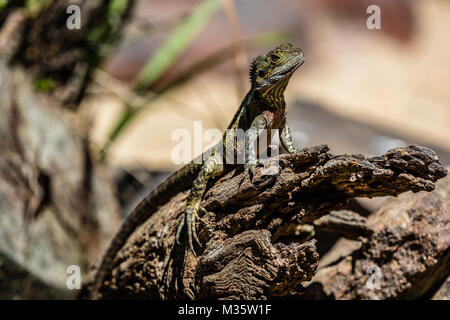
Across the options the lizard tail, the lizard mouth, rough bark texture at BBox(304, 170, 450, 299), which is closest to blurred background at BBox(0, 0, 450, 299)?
the lizard tail

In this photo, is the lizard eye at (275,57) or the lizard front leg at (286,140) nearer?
the lizard eye at (275,57)

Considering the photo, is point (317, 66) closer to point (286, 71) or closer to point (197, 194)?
point (286, 71)

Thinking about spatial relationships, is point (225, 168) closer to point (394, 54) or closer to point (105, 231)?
point (105, 231)

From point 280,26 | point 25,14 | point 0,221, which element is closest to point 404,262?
point 0,221

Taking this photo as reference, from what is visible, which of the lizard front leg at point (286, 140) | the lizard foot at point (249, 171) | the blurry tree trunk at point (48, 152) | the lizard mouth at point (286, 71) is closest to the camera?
the lizard foot at point (249, 171)

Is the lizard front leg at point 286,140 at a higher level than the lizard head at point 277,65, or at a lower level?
lower

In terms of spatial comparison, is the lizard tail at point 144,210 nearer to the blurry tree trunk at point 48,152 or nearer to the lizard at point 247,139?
the lizard at point 247,139

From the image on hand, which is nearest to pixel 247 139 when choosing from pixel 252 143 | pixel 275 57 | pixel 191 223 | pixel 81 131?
pixel 252 143

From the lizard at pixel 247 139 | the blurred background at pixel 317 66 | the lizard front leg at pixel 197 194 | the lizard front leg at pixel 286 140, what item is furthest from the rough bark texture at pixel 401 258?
the blurred background at pixel 317 66
